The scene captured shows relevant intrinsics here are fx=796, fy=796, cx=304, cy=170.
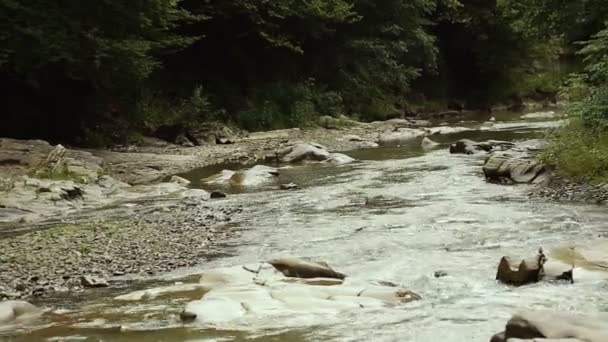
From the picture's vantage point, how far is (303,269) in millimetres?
9555

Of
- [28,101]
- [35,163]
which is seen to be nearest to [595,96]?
[35,163]

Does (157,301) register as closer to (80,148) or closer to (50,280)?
(50,280)

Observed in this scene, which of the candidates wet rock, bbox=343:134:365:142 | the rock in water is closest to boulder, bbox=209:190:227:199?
the rock in water

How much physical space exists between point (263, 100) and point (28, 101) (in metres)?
11.2

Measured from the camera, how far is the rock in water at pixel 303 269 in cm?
945

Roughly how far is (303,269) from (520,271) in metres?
2.51

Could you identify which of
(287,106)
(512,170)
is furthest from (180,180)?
(287,106)

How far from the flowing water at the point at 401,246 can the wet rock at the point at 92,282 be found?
0.52 meters

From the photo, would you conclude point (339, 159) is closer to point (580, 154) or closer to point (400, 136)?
point (400, 136)

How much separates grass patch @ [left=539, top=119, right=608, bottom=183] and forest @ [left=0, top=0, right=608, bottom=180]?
8 cm

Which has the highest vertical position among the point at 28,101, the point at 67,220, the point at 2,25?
the point at 2,25

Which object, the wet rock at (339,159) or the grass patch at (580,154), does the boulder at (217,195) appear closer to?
the wet rock at (339,159)

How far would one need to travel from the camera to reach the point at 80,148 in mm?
24328

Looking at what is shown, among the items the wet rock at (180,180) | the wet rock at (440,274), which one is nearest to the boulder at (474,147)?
the wet rock at (180,180)
